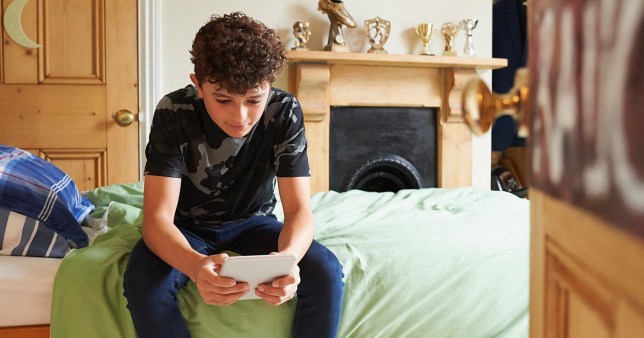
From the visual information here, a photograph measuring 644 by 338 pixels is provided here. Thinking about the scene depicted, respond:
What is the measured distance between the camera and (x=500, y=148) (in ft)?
12.5

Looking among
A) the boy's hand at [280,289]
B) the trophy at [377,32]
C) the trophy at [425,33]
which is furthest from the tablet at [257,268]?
the trophy at [425,33]

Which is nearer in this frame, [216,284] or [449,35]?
[216,284]

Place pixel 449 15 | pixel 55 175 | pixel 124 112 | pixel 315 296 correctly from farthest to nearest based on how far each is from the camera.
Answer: pixel 449 15 → pixel 124 112 → pixel 55 175 → pixel 315 296

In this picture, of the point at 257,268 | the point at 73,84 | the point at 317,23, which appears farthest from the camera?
the point at 317,23

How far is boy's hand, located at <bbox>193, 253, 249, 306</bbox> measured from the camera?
1.09 m

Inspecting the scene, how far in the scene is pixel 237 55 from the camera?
4.13 ft

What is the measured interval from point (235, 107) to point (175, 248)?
0.95ft

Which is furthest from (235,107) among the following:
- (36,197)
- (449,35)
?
(449,35)

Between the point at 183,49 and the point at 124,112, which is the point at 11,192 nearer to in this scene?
the point at 124,112

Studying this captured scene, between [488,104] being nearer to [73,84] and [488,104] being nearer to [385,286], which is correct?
[385,286]

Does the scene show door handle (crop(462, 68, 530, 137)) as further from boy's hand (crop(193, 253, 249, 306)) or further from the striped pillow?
the striped pillow

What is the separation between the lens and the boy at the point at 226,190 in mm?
1173

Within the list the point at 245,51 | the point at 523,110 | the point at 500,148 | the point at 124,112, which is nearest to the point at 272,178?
the point at 245,51

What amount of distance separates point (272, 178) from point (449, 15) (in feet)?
7.27
